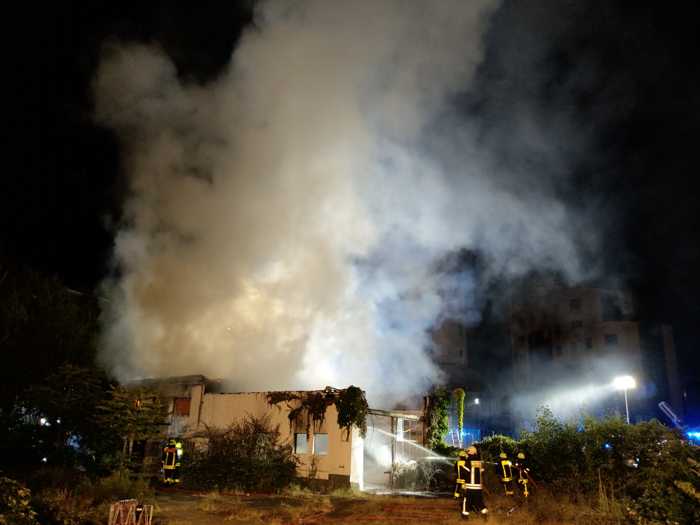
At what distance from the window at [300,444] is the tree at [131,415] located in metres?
4.51

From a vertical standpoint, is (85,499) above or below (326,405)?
below

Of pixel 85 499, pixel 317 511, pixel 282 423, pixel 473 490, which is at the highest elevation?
pixel 282 423

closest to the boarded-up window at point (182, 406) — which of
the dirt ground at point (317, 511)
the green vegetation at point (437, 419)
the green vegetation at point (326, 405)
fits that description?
the green vegetation at point (326, 405)

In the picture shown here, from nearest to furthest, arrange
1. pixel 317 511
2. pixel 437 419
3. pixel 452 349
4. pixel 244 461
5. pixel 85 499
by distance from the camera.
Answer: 1. pixel 85 499
2. pixel 317 511
3. pixel 244 461
4. pixel 437 419
5. pixel 452 349

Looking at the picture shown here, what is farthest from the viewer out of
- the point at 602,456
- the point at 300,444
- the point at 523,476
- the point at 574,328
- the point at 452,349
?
the point at 452,349

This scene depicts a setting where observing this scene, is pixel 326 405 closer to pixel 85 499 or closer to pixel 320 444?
pixel 320 444

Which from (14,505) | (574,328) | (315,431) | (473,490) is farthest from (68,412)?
(574,328)

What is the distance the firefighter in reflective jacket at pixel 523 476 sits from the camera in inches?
479

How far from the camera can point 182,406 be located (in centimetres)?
2144

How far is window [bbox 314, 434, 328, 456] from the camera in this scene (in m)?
17.5

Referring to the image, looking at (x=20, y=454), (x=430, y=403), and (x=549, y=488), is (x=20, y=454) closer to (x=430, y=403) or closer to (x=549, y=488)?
(x=430, y=403)

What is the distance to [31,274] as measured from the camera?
2316 centimetres

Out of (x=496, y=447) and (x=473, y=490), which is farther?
(x=496, y=447)

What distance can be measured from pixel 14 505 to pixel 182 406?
14.9 m
